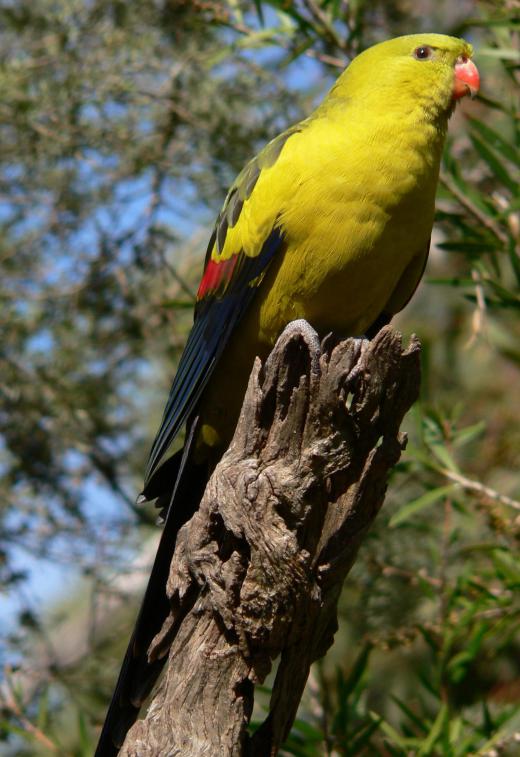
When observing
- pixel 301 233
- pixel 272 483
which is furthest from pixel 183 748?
pixel 301 233

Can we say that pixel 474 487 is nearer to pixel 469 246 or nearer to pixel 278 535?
pixel 469 246

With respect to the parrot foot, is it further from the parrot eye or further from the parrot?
the parrot eye

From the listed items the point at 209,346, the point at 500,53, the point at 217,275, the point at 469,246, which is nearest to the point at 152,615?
the point at 209,346

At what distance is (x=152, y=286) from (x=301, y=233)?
2018 millimetres

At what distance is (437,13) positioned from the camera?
583 cm

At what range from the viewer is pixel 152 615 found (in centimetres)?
281

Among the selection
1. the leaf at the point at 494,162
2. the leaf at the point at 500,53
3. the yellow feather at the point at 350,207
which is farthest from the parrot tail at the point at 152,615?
the leaf at the point at 500,53

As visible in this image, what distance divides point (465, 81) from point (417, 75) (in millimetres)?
173

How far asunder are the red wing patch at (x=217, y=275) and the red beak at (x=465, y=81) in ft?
3.20

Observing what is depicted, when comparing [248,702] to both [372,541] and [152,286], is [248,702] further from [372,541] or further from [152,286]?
[152,286]

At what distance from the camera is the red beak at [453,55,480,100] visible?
3307mm

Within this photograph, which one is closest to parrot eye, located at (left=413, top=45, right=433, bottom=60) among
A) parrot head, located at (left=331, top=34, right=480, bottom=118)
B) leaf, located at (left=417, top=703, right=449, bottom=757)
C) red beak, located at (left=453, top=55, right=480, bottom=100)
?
parrot head, located at (left=331, top=34, right=480, bottom=118)

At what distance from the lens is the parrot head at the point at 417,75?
10.6 feet

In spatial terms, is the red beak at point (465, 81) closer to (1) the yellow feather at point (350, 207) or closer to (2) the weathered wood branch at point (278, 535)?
(1) the yellow feather at point (350, 207)
